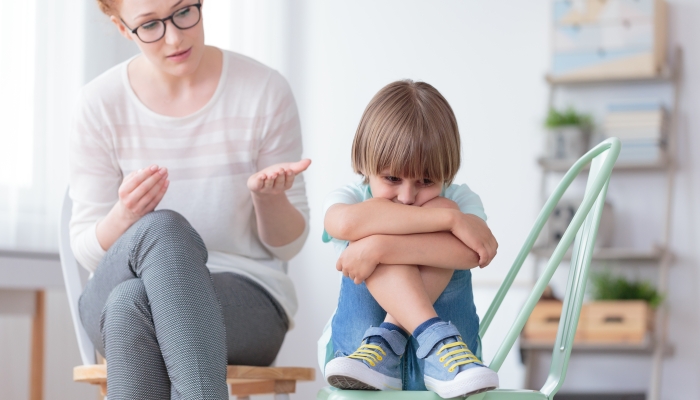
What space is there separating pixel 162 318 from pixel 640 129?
242cm

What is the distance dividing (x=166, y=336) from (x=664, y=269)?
2.43 m

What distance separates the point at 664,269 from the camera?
2.99m

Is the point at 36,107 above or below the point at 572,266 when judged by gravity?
above

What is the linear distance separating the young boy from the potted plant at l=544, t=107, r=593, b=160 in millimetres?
2132

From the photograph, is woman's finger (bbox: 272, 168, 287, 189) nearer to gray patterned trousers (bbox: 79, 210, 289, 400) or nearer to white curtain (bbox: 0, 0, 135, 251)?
gray patterned trousers (bbox: 79, 210, 289, 400)

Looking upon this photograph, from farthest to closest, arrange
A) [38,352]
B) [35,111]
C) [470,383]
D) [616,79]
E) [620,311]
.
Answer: [616,79]
[620,311]
[35,111]
[38,352]
[470,383]

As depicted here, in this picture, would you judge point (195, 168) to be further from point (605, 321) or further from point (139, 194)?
point (605, 321)

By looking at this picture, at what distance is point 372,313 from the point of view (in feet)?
3.32

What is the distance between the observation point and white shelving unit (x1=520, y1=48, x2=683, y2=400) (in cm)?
294

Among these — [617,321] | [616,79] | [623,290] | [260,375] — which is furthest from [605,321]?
[260,375]

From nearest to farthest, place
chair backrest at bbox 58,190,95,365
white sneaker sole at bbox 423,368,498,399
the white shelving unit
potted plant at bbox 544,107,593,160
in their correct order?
white sneaker sole at bbox 423,368,498,399, chair backrest at bbox 58,190,95,365, the white shelving unit, potted plant at bbox 544,107,593,160

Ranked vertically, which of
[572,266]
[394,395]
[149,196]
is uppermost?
[149,196]

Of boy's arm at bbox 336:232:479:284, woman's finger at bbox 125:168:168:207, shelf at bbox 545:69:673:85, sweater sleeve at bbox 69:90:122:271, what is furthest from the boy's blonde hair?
shelf at bbox 545:69:673:85

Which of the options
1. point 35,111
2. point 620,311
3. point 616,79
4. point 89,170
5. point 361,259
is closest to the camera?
point 361,259
